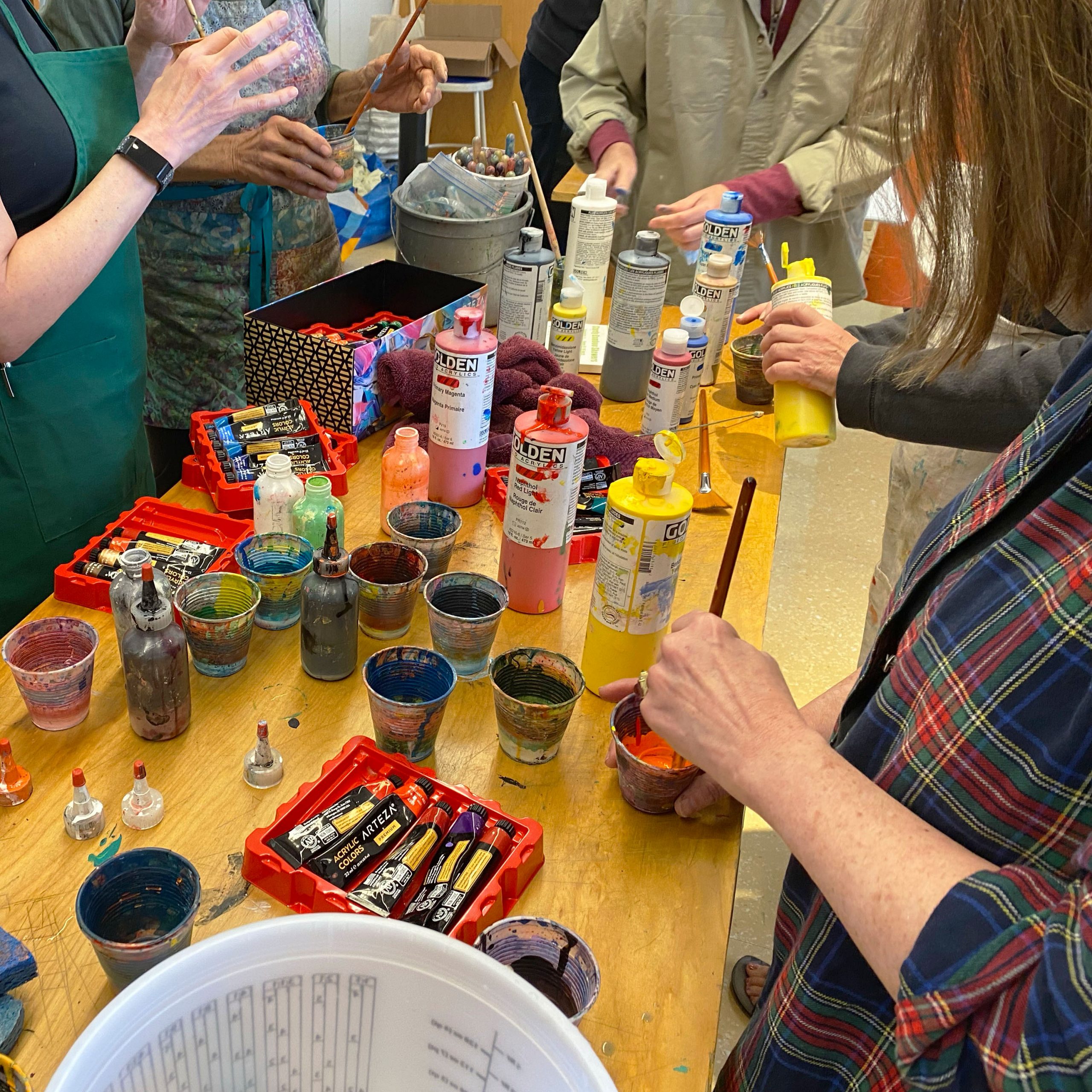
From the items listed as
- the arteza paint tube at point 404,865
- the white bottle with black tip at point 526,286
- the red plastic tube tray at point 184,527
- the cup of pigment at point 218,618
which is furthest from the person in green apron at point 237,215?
the arteza paint tube at point 404,865

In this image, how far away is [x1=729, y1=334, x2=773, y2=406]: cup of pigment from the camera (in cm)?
200

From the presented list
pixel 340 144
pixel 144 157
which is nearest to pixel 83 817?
pixel 144 157

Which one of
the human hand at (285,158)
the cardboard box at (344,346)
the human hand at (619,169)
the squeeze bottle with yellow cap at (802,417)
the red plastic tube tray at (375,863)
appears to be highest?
the human hand at (285,158)

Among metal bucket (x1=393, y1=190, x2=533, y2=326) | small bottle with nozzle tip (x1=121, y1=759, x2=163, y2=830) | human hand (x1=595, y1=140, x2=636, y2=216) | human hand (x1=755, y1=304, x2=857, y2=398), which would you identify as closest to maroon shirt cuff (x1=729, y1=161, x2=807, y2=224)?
human hand (x1=595, y1=140, x2=636, y2=216)

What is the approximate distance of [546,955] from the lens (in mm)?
859

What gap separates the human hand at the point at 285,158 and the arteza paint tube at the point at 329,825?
55.0 inches

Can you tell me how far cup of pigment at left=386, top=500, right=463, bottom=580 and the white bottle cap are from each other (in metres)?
0.58

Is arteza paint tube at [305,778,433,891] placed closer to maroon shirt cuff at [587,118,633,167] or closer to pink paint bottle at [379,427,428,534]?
pink paint bottle at [379,427,428,534]

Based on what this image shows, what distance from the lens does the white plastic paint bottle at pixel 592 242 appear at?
2.06m

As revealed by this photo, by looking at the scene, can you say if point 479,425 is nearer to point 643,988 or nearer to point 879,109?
point 879,109

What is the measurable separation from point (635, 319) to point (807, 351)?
1.75 feet

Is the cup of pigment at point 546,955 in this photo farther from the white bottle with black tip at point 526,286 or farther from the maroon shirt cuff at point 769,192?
the maroon shirt cuff at point 769,192

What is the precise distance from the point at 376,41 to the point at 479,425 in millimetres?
4645

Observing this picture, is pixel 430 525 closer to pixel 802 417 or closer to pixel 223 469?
pixel 223 469
